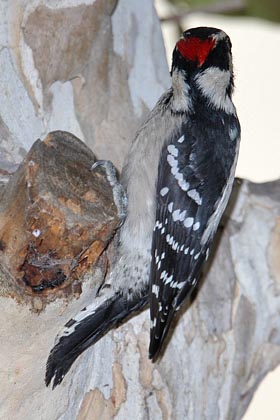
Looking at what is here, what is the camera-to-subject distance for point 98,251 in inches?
73.5

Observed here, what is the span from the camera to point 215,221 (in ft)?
7.71

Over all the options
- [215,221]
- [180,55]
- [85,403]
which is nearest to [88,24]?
[180,55]

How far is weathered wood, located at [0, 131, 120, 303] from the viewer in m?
1.75

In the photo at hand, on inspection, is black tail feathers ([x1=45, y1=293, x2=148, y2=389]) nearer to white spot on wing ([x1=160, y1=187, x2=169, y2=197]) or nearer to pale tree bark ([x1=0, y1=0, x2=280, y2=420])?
pale tree bark ([x1=0, y1=0, x2=280, y2=420])

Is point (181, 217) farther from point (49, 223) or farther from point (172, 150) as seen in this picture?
point (49, 223)

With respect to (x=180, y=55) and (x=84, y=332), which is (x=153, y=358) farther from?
(x=180, y=55)

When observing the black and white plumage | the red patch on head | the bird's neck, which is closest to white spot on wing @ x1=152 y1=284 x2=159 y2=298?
the black and white plumage

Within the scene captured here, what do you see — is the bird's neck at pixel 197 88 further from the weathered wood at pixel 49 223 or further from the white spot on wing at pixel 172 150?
the weathered wood at pixel 49 223

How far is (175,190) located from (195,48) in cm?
40

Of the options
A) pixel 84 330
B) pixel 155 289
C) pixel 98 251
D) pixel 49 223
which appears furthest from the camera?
pixel 155 289

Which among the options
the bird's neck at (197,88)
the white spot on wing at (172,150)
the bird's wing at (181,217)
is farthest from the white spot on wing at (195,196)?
the bird's neck at (197,88)

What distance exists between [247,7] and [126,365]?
5.22ft

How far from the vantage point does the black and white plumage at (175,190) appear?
2.22 meters

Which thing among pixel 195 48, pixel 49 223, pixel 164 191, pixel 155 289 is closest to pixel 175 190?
pixel 164 191
